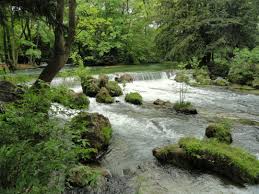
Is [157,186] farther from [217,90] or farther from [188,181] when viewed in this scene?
[217,90]

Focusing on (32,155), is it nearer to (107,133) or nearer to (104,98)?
(107,133)

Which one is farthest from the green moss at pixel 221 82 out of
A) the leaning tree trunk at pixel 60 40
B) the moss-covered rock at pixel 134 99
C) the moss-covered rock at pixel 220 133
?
the leaning tree trunk at pixel 60 40

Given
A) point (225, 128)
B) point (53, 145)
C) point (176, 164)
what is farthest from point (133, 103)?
point (53, 145)

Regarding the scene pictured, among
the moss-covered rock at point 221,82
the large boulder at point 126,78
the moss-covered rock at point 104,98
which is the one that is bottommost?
the moss-covered rock at point 221,82

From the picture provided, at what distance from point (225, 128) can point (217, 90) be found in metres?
8.99

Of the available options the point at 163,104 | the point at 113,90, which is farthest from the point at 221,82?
the point at 113,90

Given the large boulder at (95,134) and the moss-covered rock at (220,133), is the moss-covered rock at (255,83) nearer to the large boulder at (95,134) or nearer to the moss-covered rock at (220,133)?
the moss-covered rock at (220,133)

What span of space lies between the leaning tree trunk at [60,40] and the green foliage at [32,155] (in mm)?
2546

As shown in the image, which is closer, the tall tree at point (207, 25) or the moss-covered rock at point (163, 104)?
the moss-covered rock at point (163, 104)

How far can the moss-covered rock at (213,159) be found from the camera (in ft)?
19.5

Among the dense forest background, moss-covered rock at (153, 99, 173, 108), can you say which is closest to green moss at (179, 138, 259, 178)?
moss-covered rock at (153, 99, 173, 108)

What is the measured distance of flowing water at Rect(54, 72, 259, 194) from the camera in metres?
5.81

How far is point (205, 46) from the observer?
22312 mm

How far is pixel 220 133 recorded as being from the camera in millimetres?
8031
